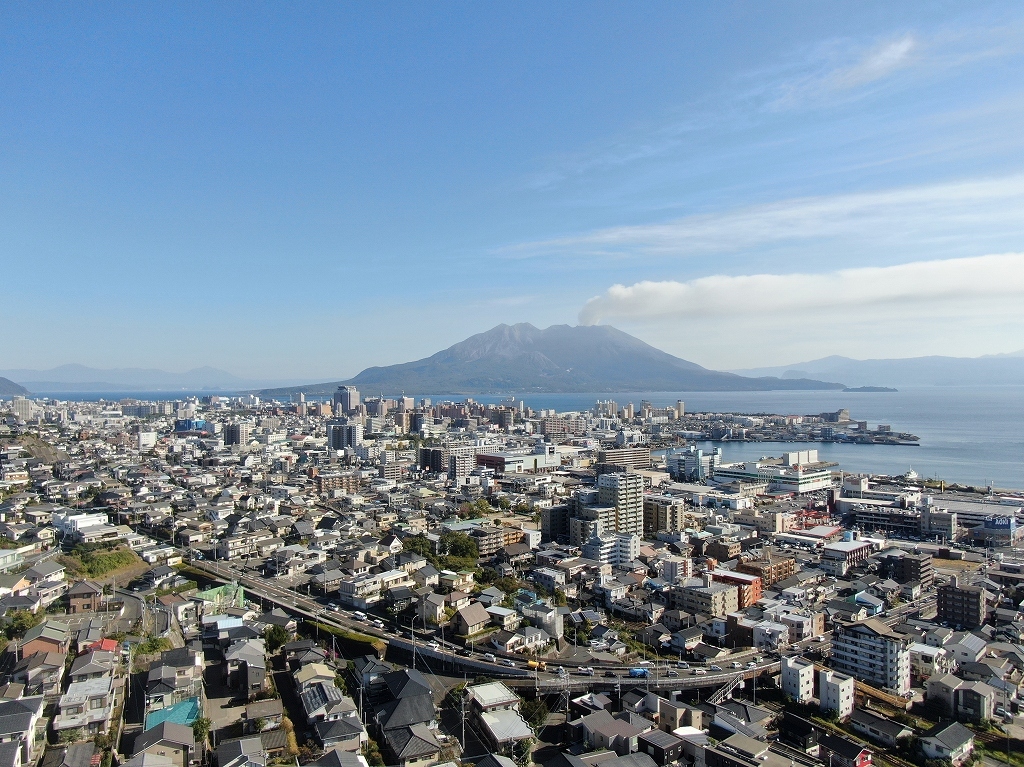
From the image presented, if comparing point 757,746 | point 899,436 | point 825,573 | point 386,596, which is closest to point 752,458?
A: point 899,436

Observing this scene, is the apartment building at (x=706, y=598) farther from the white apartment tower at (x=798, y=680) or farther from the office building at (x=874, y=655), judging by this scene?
the white apartment tower at (x=798, y=680)

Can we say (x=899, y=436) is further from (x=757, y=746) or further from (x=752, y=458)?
(x=757, y=746)

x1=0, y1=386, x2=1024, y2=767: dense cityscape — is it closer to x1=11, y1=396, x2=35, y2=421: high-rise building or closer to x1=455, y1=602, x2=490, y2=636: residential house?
x1=455, y1=602, x2=490, y2=636: residential house

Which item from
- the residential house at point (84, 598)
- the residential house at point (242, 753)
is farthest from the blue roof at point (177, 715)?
the residential house at point (84, 598)

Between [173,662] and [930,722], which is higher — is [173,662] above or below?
Result: above

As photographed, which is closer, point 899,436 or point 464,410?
point 899,436

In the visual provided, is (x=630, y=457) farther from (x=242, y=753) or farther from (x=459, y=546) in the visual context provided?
(x=242, y=753)

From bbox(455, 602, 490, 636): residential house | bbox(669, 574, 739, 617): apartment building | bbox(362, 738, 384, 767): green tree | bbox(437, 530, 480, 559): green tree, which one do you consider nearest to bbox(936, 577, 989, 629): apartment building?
bbox(669, 574, 739, 617): apartment building
